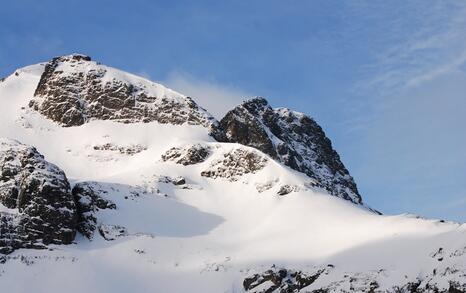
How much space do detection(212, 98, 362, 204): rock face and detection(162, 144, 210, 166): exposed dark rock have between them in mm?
10688

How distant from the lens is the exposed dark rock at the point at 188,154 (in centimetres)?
10750

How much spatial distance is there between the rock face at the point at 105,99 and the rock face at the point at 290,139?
224 inches

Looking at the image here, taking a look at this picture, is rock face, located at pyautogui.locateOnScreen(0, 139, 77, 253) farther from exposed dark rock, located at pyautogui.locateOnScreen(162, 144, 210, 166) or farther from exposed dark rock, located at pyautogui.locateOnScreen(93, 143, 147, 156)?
exposed dark rock, located at pyautogui.locateOnScreen(93, 143, 147, 156)

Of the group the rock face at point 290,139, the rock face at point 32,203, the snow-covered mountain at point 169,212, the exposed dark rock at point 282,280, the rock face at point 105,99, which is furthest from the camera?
the rock face at point 290,139

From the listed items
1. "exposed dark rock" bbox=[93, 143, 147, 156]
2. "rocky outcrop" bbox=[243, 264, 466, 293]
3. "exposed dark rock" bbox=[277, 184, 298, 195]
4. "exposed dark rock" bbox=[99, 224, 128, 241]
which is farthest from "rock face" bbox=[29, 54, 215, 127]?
"rocky outcrop" bbox=[243, 264, 466, 293]

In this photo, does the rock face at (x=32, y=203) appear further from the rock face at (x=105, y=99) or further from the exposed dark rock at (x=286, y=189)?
the rock face at (x=105, y=99)

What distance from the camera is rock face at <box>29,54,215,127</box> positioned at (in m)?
124

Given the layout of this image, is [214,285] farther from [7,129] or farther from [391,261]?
[7,129]

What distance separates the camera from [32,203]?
275ft

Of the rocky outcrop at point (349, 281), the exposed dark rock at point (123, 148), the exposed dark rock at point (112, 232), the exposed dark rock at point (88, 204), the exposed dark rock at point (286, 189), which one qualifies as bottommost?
the rocky outcrop at point (349, 281)

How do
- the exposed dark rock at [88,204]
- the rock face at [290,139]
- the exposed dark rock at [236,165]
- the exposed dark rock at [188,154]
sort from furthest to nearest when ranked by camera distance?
the rock face at [290,139] → the exposed dark rock at [188,154] → the exposed dark rock at [236,165] → the exposed dark rock at [88,204]

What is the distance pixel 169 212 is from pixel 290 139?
190 ft

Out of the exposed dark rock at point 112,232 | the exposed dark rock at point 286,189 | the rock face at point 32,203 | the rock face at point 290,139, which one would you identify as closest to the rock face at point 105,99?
the rock face at point 290,139

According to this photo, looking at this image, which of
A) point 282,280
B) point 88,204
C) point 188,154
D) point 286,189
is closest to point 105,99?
point 188,154
